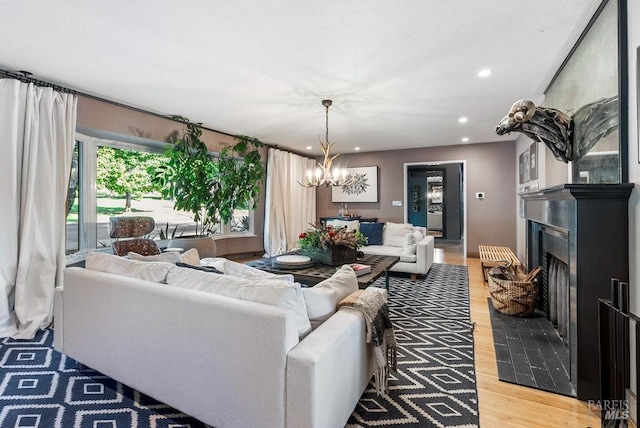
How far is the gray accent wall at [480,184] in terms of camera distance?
614 centimetres

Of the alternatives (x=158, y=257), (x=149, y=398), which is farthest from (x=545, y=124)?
(x=149, y=398)

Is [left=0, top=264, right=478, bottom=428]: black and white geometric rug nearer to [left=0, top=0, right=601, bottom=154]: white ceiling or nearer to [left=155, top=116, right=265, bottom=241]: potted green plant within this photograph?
[left=155, top=116, right=265, bottom=241]: potted green plant

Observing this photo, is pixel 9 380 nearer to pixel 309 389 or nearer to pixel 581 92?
pixel 309 389

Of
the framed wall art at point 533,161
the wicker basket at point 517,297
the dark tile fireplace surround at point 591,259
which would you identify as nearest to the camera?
the dark tile fireplace surround at point 591,259

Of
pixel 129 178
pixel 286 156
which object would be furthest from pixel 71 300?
pixel 286 156

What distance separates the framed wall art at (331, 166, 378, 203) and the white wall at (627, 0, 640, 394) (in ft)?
18.2

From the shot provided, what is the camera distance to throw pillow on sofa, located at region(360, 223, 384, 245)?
17.5 ft

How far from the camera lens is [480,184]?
6383 mm

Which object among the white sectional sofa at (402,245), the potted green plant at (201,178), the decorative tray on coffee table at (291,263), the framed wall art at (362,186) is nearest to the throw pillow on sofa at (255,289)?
the decorative tray on coffee table at (291,263)

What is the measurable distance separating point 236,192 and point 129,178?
1.50m

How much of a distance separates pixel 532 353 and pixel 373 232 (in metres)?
3.20

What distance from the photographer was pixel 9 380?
200 centimetres

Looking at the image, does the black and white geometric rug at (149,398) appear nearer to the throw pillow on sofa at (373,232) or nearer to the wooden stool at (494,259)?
the wooden stool at (494,259)

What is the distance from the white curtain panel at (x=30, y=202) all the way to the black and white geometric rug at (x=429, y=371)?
306cm
